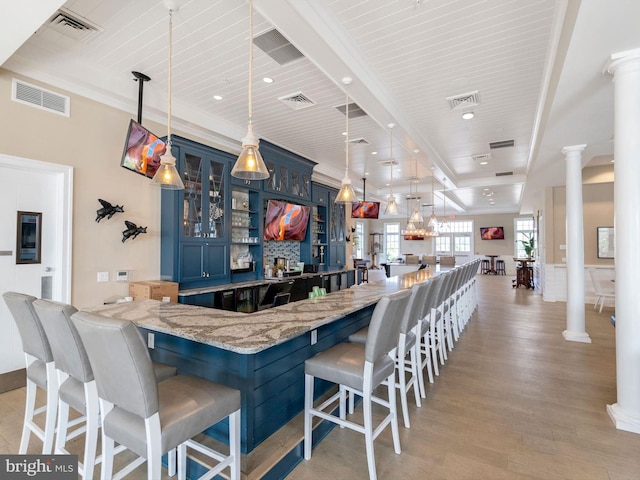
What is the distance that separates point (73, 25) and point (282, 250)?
4766 millimetres

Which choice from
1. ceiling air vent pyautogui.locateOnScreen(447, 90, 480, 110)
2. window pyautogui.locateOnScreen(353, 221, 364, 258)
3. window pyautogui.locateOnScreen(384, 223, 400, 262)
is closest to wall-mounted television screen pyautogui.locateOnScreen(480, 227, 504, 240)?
window pyautogui.locateOnScreen(384, 223, 400, 262)

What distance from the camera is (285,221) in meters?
5.94

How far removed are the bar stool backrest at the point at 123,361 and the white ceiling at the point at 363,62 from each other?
216 centimetres

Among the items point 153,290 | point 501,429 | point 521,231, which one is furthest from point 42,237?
point 521,231

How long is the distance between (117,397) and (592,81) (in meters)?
4.17

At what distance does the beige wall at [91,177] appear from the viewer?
3.09m

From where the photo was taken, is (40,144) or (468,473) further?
(40,144)

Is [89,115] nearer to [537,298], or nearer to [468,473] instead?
[468,473]

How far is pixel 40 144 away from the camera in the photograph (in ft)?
10.5

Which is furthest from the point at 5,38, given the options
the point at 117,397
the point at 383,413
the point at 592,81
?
the point at 592,81

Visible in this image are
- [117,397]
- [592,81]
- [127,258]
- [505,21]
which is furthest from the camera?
[127,258]

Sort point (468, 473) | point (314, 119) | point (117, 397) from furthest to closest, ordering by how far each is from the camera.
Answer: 1. point (314, 119)
2. point (468, 473)
3. point (117, 397)

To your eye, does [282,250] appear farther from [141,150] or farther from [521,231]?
[521,231]

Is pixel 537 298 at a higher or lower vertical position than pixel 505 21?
lower
